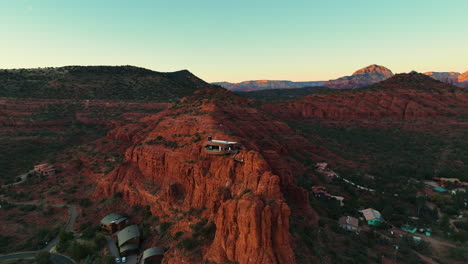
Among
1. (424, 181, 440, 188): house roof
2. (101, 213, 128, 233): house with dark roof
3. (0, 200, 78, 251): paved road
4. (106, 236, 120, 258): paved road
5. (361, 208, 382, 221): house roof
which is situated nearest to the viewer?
(106, 236, 120, 258): paved road

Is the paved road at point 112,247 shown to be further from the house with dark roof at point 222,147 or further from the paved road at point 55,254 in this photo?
the house with dark roof at point 222,147

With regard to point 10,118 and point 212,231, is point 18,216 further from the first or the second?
point 10,118

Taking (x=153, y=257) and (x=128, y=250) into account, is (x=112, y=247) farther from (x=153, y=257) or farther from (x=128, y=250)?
(x=153, y=257)

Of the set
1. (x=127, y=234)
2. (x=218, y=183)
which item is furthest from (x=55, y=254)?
(x=218, y=183)

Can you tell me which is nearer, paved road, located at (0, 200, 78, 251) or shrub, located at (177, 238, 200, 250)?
shrub, located at (177, 238, 200, 250)

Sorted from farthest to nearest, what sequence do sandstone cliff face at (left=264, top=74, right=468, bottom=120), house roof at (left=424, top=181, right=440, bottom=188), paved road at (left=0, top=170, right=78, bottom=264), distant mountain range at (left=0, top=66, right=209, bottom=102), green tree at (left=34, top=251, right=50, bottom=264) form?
distant mountain range at (left=0, top=66, right=209, bottom=102)
sandstone cliff face at (left=264, top=74, right=468, bottom=120)
house roof at (left=424, top=181, right=440, bottom=188)
paved road at (left=0, top=170, right=78, bottom=264)
green tree at (left=34, top=251, right=50, bottom=264)

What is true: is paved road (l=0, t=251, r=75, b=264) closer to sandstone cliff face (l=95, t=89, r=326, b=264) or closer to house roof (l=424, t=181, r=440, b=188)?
sandstone cliff face (l=95, t=89, r=326, b=264)

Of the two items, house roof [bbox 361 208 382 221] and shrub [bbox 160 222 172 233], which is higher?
shrub [bbox 160 222 172 233]

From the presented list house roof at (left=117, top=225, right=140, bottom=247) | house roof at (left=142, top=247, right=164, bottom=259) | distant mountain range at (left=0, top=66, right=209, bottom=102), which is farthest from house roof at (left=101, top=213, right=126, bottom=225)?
distant mountain range at (left=0, top=66, right=209, bottom=102)
